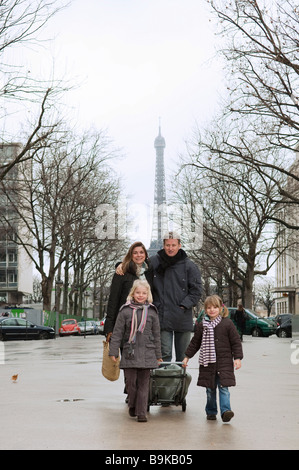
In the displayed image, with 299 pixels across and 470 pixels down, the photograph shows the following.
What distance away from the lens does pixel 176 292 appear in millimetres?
8359

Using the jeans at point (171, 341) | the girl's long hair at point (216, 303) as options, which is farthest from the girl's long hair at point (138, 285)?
the jeans at point (171, 341)

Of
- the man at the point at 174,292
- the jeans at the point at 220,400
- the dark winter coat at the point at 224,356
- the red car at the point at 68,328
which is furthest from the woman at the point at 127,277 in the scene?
the red car at the point at 68,328

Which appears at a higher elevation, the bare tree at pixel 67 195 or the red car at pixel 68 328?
the bare tree at pixel 67 195

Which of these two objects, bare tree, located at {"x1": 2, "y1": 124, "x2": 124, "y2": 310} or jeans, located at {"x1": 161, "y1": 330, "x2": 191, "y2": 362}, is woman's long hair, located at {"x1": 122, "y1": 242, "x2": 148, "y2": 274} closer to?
jeans, located at {"x1": 161, "y1": 330, "x2": 191, "y2": 362}

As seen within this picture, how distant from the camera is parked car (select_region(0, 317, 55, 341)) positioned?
126 ft

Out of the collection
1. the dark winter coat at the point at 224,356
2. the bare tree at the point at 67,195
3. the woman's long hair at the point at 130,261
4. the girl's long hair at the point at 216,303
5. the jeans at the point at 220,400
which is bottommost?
the jeans at the point at 220,400

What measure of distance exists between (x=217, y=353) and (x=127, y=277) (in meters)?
1.52

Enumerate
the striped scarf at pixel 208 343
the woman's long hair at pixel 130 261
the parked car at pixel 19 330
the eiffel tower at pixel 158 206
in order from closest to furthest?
the striped scarf at pixel 208 343
the woman's long hair at pixel 130 261
the parked car at pixel 19 330
the eiffel tower at pixel 158 206

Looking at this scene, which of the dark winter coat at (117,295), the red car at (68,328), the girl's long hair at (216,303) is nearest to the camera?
the girl's long hair at (216,303)

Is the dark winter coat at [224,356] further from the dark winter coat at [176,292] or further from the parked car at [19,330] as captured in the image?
the parked car at [19,330]

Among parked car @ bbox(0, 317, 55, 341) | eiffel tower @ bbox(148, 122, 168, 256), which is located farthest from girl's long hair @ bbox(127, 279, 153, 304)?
eiffel tower @ bbox(148, 122, 168, 256)

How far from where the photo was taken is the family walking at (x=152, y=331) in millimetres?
7223

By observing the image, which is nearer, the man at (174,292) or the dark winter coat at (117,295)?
the dark winter coat at (117,295)

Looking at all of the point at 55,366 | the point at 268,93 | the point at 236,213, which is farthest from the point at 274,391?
the point at 236,213
